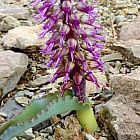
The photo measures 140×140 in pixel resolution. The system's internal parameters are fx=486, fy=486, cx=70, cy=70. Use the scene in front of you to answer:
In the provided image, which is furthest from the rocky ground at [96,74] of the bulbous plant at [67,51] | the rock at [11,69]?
the bulbous plant at [67,51]

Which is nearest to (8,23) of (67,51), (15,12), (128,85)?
(15,12)

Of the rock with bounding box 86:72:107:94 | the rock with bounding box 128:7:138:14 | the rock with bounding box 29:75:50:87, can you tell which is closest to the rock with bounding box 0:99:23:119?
the rock with bounding box 29:75:50:87

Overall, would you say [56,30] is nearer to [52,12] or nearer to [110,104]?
[52,12]

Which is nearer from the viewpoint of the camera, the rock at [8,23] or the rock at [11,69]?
the rock at [11,69]

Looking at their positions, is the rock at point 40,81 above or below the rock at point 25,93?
above

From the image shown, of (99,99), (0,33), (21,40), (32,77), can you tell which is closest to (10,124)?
(99,99)

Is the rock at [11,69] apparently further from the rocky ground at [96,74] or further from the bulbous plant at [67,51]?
the bulbous plant at [67,51]
